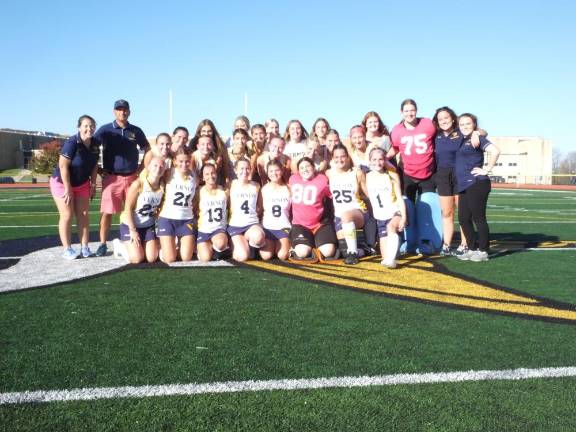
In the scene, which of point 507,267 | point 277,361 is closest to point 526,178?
point 507,267

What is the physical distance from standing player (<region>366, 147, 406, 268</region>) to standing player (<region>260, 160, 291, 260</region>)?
927 millimetres

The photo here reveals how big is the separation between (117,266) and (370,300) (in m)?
2.66

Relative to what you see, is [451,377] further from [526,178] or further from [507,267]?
[526,178]

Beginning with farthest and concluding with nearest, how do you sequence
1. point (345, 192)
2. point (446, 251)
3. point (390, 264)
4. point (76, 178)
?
point (446, 251) → point (345, 192) → point (76, 178) → point (390, 264)

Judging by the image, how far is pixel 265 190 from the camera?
6258 millimetres

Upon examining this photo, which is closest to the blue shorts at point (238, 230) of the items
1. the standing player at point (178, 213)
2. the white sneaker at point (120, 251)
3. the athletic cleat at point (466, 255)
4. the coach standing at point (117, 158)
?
the standing player at point (178, 213)

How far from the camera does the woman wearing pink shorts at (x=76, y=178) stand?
19.5 ft

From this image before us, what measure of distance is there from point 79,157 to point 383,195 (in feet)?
10.5

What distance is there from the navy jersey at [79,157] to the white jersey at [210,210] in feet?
4.07

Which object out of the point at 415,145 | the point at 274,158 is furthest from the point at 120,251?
the point at 415,145

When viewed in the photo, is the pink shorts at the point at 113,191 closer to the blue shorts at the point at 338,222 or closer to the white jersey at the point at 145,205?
the white jersey at the point at 145,205

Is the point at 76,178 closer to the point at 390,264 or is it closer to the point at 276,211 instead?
the point at 276,211

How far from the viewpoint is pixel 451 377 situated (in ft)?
8.68

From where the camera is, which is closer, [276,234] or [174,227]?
[174,227]
